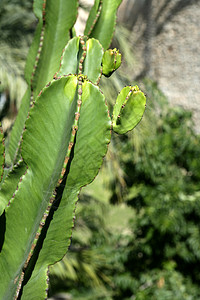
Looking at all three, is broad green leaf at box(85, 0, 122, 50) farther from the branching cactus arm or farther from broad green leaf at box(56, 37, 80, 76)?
broad green leaf at box(56, 37, 80, 76)

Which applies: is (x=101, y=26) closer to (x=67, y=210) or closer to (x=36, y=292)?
(x=67, y=210)

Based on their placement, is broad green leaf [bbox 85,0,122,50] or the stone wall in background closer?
broad green leaf [bbox 85,0,122,50]

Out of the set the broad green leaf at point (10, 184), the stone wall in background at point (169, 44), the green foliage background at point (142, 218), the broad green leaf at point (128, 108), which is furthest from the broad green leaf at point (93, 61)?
the stone wall in background at point (169, 44)

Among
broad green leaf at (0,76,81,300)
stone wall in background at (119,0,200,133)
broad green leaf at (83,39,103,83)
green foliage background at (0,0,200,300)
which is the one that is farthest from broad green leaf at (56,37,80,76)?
stone wall in background at (119,0,200,133)

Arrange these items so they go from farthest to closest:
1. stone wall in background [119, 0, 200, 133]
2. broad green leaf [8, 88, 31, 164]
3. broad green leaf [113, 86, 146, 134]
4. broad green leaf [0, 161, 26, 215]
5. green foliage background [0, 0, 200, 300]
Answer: stone wall in background [119, 0, 200, 133] → green foliage background [0, 0, 200, 300] → broad green leaf [8, 88, 31, 164] → broad green leaf [0, 161, 26, 215] → broad green leaf [113, 86, 146, 134]

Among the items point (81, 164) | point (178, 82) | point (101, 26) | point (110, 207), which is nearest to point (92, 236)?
point (110, 207)
